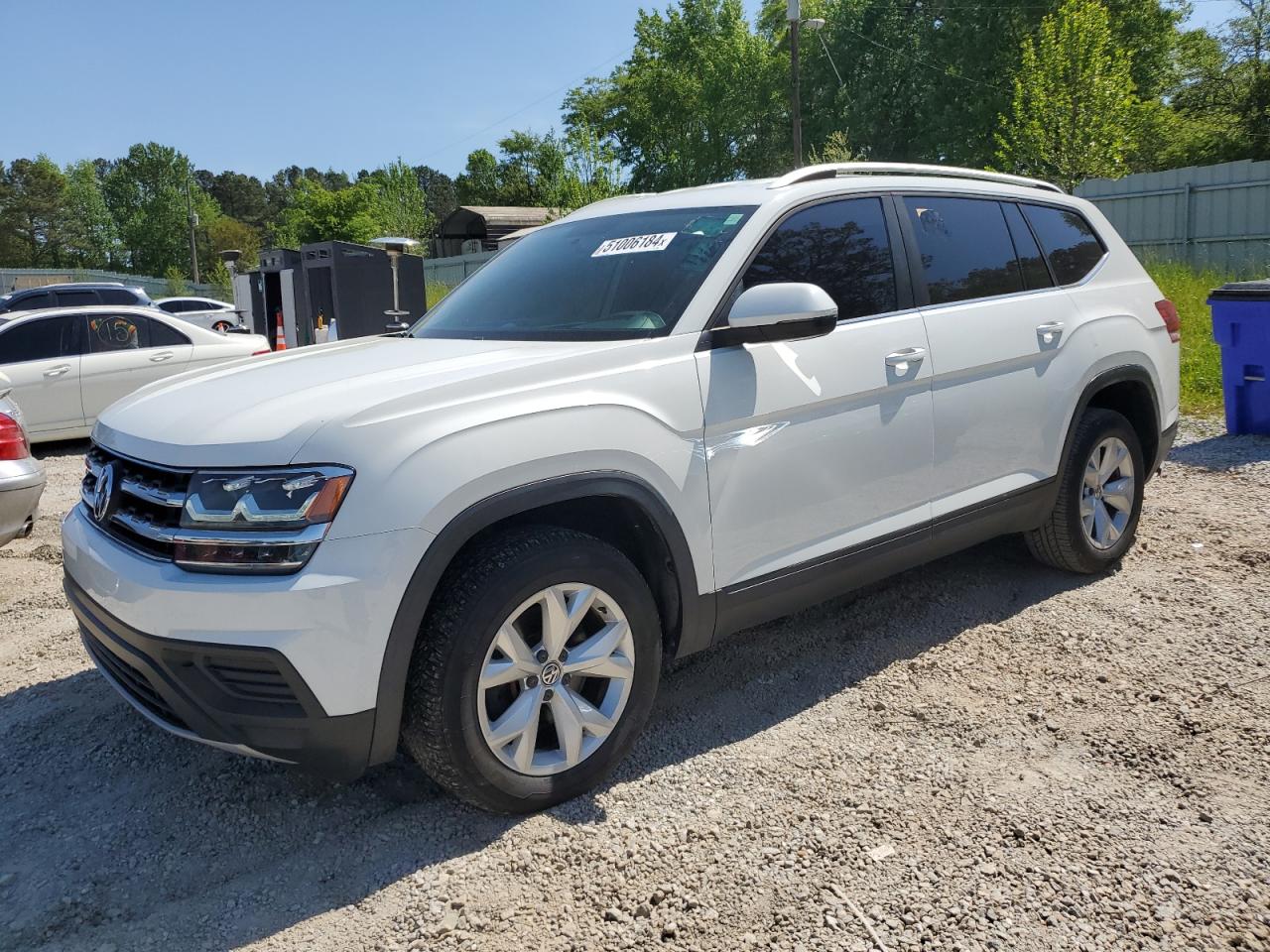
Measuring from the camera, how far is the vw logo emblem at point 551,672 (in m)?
2.76

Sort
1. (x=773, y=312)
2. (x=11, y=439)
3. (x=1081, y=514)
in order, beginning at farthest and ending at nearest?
1. (x=11, y=439)
2. (x=1081, y=514)
3. (x=773, y=312)

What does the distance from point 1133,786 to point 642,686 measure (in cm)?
149

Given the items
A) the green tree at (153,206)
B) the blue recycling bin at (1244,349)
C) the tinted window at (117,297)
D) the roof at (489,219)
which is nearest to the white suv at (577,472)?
the blue recycling bin at (1244,349)

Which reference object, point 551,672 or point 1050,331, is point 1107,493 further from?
point 551,672

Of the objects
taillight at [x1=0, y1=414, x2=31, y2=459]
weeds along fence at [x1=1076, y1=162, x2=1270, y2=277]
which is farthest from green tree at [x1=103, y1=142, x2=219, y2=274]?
taillight at [x1=0, y1=414, x2=31, y2=459]

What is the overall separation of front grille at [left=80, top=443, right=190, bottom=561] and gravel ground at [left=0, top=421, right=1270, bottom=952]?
2.90 feet

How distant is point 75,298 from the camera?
16.2 metres

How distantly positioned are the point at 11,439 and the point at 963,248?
14.7 ft

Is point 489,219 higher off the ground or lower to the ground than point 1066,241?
higher

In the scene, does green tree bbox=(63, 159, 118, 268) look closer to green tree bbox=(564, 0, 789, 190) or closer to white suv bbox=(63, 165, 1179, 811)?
green tree bbox=(564, 0, 789, 190)

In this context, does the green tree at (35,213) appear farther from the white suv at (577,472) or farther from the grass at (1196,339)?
the white suv at (577,472)

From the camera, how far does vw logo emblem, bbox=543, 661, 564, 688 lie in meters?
2.76

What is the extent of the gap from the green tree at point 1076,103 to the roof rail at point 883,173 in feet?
72.5

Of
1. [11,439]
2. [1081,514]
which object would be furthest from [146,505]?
[1081,514]
